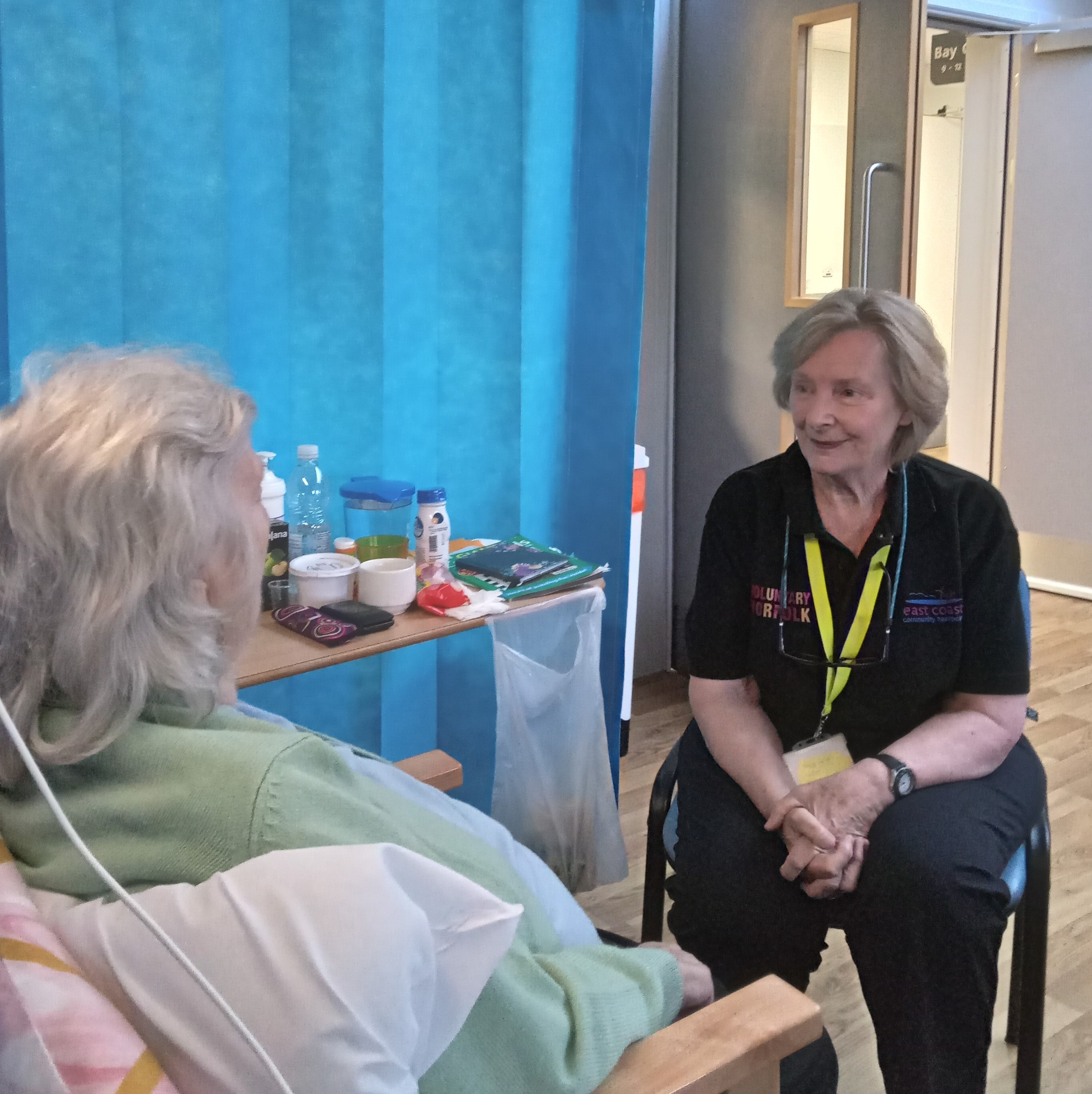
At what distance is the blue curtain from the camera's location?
168cm

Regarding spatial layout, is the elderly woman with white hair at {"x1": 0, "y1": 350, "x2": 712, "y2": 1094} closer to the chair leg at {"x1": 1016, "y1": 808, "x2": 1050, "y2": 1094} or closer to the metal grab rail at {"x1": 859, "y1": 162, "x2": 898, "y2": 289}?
the chair leg at {"x1": 1016, "y1": 808, "x2": 1050, "y2": 1094}

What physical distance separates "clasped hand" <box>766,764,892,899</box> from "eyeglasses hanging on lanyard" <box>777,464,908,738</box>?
5.7 inches

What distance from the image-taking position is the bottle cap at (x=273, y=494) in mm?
1809

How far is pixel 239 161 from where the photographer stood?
1.87 metres

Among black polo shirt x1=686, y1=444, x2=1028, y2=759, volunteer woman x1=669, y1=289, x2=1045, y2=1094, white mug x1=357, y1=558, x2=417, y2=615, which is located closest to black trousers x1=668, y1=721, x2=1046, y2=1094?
volunteer woman x1=669, y1=289, x2=1045, y2=1094

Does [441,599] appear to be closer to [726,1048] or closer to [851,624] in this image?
[851,624]

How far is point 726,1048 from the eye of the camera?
95 cm

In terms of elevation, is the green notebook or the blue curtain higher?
the blue curtain

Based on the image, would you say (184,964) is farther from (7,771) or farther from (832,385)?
(832,385)

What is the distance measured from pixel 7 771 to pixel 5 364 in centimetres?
103

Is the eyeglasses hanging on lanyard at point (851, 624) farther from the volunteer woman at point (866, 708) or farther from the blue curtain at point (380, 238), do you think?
the blue curtain at point (380, 238)

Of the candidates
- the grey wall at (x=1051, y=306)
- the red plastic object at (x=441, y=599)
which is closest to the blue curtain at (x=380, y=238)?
the red plastic object at (x=441, y=599)

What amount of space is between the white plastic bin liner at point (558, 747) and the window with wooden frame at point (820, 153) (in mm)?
1269

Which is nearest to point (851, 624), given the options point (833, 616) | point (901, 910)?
point (833, 616)
